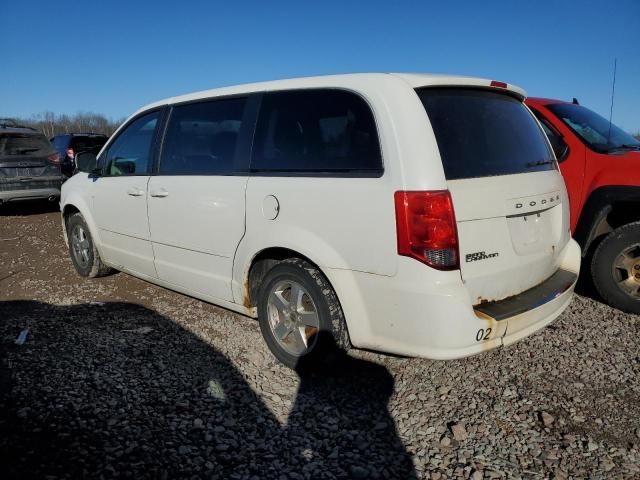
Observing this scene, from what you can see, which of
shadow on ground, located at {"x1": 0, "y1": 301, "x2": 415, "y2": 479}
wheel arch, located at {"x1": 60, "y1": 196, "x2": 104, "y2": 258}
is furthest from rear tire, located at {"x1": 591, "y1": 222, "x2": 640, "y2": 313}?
wheel arch, located at {"x1": 60, "y1": 196, "x2": 104, "y2": 258}

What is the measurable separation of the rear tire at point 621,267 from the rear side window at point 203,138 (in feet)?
10.8

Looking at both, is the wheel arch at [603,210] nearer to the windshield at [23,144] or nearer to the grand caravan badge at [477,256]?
the grand caravan badge at [477,256]

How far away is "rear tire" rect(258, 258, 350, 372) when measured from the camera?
2.91 m

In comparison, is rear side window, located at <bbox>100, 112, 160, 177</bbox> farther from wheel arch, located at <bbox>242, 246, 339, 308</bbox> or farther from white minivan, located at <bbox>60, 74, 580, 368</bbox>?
wheel arch, located at <bbox>242, 246, 339, 308</bbox>

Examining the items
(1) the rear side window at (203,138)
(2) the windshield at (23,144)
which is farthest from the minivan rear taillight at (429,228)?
(2) the windshield at (23,144)

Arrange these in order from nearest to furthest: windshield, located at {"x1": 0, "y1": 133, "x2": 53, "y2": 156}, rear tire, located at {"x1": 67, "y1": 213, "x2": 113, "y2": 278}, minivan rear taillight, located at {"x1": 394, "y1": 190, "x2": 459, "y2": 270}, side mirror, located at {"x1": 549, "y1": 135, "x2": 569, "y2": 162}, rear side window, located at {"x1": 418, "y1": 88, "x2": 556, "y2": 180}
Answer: minivan rear taillight, located at {"x1": 394, "y1": 190, "x2": 459, "y2": 270} → rear side window, located at {"x1": 418, "y1": 88, "x2": 556, "y2": 180} → side mirror, located at {"x1": 549, "y1": 135, "x2": 569, "y2": 162} → rear tire, located at {"x1": 67, "y1": 213, "x2": 113, "y2": 278} → windshield, located at {"x1": 0, "y1": 133, "x2": 53, "y2": 156}

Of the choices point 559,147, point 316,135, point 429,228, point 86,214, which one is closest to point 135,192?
point 86,214

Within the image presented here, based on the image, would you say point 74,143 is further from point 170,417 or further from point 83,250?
point 170,417

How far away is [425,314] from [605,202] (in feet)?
8.71

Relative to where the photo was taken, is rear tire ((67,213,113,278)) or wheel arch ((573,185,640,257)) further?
rear tire ((67,213,113,278))

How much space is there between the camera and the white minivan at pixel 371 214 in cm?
252

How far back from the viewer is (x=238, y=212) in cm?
330

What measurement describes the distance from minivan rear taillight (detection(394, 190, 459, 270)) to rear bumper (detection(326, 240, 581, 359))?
6 cm

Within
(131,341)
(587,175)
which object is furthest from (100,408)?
(587,175)
